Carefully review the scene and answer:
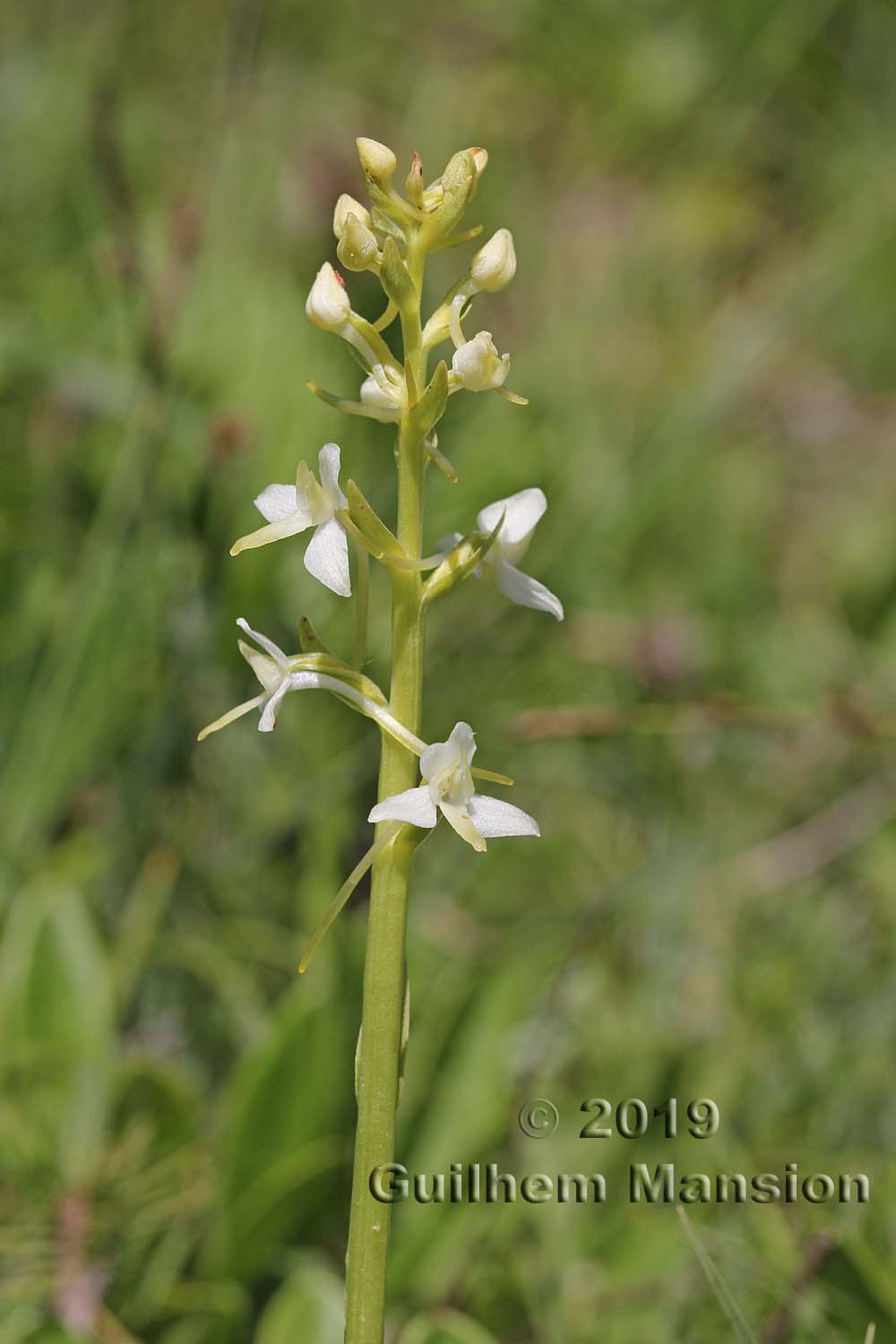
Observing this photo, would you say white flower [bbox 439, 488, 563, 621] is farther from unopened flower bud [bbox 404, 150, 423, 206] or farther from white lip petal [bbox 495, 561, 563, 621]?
unopened flower bud [bbox 404, 150, 423, 206]

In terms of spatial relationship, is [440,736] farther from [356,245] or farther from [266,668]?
[356,245]

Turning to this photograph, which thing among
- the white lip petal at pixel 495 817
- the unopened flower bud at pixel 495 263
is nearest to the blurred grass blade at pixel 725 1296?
the white lip petal at pixel 495 817

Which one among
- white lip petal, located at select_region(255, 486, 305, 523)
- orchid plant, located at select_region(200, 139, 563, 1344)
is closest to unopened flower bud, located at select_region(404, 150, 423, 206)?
orchid plant, located at select_region(200, 139, 563, 1344)

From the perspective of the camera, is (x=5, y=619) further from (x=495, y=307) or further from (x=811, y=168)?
(x=811, y=168)

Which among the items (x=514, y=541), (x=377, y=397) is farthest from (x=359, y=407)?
(x=514, y=541)

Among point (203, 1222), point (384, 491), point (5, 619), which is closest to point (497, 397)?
point (384, 491)

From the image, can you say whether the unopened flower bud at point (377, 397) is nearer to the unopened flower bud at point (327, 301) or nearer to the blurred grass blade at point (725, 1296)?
the unopened flower bud at point (327, 301)
